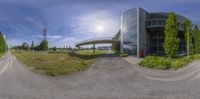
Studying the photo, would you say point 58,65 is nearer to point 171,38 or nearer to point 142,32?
point 171,38

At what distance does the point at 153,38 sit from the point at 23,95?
6715 centimetres

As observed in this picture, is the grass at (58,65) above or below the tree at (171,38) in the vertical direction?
below

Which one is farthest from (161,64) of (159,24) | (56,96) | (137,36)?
(159,24)

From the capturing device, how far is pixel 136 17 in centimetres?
6731

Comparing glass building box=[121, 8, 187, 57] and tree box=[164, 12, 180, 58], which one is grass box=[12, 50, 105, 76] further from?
glass building box=[121, 8, 187, 57]

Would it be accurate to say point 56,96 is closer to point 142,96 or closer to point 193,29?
point 142,96

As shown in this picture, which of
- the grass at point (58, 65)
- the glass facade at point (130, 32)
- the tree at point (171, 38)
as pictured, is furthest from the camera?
the glass facade at point (130, 32)

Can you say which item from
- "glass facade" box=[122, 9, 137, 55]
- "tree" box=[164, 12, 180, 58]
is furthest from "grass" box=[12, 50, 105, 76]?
"glass facade" box=[122, 9, 137, 55]

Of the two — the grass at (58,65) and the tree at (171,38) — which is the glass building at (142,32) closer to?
the tree at (171,38)

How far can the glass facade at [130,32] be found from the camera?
67.7m

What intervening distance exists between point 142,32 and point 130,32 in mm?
3853

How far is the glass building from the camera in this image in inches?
2640

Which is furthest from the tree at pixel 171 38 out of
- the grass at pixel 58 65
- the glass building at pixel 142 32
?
the grass at pixel 58 65

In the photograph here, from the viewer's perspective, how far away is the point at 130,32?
229 feet
